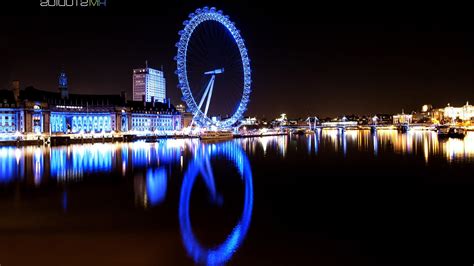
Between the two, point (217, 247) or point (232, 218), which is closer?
point (217, 247)

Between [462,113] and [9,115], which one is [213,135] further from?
[462,113]

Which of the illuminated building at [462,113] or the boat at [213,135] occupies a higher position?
the illuminated building at [462,113]

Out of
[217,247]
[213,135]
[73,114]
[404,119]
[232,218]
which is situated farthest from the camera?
[404,119]

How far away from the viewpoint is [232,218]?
32.4 ft

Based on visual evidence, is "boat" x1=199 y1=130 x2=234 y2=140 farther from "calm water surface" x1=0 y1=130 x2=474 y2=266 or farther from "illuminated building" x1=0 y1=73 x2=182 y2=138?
"calm water surface" x1=0 y1=130 x2=474 y2=266

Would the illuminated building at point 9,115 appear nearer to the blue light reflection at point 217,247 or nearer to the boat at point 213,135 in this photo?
the boat at point 213,135

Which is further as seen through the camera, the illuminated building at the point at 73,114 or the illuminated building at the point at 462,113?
the illuminated building at the point at 462,113

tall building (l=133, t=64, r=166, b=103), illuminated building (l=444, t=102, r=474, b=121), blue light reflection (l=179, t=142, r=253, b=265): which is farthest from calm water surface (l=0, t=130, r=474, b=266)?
illuminated building (l=444, t=102, r=474, b=121)

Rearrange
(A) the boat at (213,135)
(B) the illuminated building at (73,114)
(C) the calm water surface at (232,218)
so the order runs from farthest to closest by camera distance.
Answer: (A) the boat at (213,135)
(B) the illuminated building at (73,114)
(C) the calm water surface at (232,218)

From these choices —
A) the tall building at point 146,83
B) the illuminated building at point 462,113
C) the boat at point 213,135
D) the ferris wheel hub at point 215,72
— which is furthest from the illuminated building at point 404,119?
the ferris wheel hub at point 215,72

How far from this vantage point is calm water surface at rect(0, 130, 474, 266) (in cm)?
731

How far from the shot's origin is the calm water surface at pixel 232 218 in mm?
7309

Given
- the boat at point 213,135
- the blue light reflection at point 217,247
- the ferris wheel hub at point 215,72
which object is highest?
the ferris wheel hub at point 215,72

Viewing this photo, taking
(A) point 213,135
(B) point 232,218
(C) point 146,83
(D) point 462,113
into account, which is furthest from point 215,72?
(D) point 462,113
